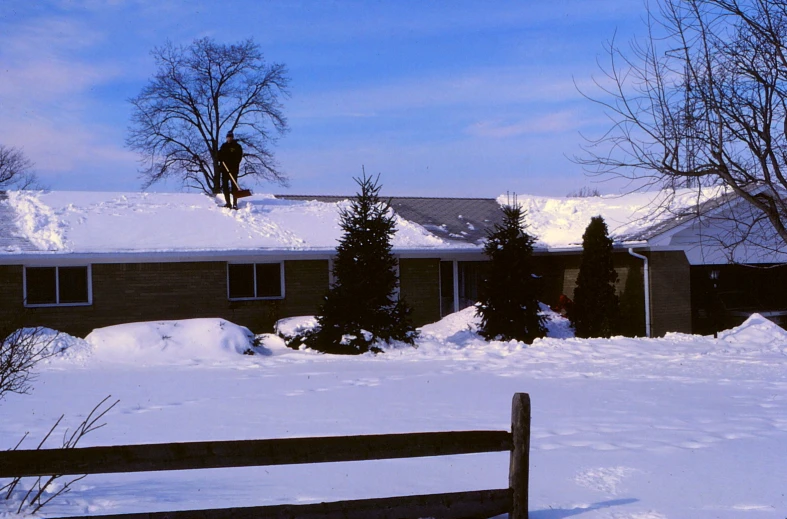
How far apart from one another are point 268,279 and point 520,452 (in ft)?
60.2

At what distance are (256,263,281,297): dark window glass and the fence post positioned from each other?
59.5 feet

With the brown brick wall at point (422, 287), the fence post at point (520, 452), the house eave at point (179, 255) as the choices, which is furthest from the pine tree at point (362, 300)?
the fence post at point (520, 452)

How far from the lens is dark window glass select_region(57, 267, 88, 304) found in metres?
21.2

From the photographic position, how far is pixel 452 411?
11.3 metres

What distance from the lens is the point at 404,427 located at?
32.9 feet

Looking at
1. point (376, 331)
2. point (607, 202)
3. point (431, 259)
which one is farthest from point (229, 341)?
point (607, 202)

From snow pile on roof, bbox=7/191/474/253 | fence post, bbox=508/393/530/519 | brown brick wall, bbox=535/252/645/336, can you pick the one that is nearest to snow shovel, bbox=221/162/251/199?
snow pile on roof, bbox=7/191/474/253

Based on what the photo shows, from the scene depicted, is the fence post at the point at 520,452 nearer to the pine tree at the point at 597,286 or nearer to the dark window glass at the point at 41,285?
the pine tree at the point at 597,286

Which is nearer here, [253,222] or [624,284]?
[624,284]

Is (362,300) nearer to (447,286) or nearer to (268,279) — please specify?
(268,279)

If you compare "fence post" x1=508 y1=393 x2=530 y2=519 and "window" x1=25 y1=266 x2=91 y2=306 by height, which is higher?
"window" x1=25 y1=266 x2=91 y2=306

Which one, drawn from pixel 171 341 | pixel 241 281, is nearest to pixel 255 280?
pixel 241 281

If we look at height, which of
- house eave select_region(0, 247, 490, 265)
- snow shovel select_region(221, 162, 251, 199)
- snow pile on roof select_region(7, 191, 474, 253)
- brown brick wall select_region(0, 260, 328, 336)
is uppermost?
snow shovel select_region(221, 162, 251, 199)

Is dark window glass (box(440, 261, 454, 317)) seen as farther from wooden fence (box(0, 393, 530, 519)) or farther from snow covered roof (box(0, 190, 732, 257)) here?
wooden fence (box(0, 393, 530, 519))
